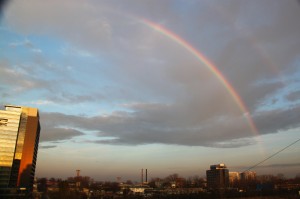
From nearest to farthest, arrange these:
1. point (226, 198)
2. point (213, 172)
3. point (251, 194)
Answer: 1. point (226, 198)
2. point (251, 194)
3. point (213, 172)

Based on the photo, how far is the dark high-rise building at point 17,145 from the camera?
80812mm

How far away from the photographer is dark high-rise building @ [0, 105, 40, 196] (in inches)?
3182

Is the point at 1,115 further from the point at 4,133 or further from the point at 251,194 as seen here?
the point at 251,194

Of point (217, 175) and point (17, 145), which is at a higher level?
point (17, 145)

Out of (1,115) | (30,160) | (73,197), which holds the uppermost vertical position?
(1,115)

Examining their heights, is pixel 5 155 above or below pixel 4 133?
below

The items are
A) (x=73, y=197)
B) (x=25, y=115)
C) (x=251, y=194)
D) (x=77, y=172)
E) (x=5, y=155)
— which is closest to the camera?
(x=73, y=197)

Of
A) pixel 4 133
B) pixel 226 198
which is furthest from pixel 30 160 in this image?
pixel 226 198

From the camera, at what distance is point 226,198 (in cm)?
5734

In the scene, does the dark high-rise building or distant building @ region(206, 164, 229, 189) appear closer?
the dark high-rise building

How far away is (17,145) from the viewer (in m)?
85.0

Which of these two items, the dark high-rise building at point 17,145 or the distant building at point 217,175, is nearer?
the dark high-rise building at point 17,145

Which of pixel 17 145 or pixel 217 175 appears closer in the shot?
pixel 17 145

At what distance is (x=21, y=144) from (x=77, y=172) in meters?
41.5
